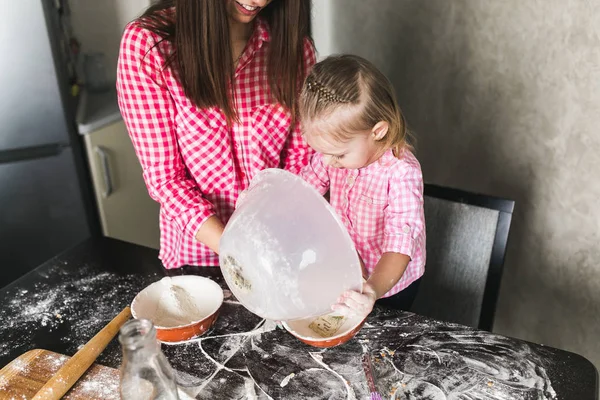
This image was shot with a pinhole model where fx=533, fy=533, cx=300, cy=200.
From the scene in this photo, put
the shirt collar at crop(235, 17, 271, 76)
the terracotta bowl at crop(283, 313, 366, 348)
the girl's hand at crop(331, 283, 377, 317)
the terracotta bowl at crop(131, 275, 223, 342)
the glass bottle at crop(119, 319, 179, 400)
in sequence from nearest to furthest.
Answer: the glass bottle at crop(119, 319, 179, 400)
the girl's hand at crop(331, 283, 377, 317)
the terracotta bowl at crop(283, 313, 366, 348)
the terracotta bowl at crop(131, 275, 223, 342)
the shirt collar at crop(235, 17, 271, 76)

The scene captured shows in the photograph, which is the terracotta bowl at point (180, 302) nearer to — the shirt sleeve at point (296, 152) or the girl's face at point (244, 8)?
the shirt sleeve at point (296, 152)

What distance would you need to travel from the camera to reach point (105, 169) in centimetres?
227

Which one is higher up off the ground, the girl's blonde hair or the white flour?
the girl's blonde hair

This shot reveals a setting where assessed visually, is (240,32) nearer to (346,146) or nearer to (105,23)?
(346,146)

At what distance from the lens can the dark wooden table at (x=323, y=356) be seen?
2.96 ft

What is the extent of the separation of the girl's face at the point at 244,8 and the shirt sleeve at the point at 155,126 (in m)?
0.18

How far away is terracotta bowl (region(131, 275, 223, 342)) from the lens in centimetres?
106

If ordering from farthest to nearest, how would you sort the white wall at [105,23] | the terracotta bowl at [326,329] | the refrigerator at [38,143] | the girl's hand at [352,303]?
the white wall at [105,23], the refrigerator at [38,143], the terracotta bowl at [326,329], the girl's hand at [352,303]

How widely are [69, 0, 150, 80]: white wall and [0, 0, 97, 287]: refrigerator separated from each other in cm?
11

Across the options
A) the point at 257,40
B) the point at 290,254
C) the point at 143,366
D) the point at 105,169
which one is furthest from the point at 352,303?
the point at 105,169

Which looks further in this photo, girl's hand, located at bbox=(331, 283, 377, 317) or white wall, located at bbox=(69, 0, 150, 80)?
white wall, located at bbox=(69, 0, 150, 80)

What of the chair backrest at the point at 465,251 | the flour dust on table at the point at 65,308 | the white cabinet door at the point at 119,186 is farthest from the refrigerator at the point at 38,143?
the chair backrest at the point at 465,251

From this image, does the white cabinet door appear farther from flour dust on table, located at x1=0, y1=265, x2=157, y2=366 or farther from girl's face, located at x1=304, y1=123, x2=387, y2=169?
girl's face, located at x1=304, y1=123, x2=387, y2=169

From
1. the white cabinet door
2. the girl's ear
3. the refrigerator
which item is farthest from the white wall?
the girl's ear
